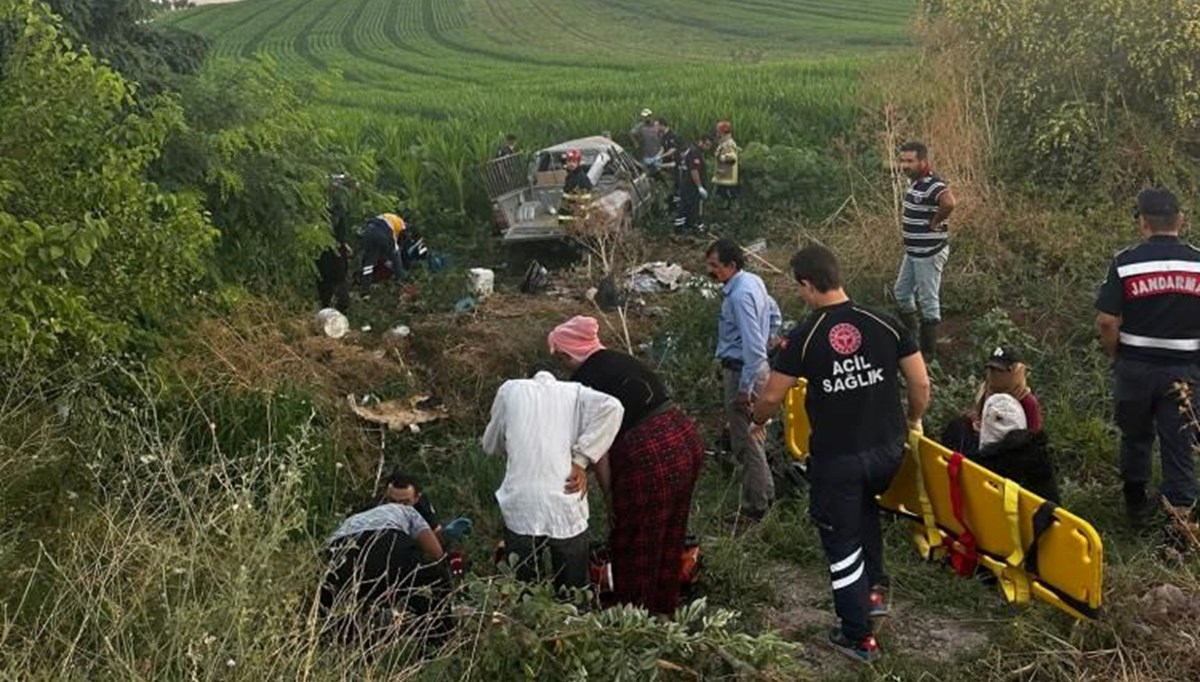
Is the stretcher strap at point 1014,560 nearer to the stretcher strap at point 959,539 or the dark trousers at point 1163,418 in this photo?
the stretcher strap at point 959,539

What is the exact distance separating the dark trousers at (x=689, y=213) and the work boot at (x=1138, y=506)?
27.5 ft

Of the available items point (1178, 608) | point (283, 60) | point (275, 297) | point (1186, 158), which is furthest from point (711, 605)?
point (283, 60)

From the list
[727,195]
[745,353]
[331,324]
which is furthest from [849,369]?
[727,195]

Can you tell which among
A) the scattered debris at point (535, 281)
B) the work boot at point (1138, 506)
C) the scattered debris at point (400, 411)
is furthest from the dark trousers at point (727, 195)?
the work boot at point (1138, 506)

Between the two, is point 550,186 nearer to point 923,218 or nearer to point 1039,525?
point 923,218

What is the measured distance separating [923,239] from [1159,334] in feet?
9.47

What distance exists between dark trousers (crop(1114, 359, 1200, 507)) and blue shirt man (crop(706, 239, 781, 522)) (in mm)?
1800

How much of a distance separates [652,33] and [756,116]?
1076 inches

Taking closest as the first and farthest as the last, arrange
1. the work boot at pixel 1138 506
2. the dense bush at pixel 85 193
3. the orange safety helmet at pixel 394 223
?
the work boot at pixel 1138 506 → the dense bush at pixel 85 193 → the orange safety helmet at pixel 394 223

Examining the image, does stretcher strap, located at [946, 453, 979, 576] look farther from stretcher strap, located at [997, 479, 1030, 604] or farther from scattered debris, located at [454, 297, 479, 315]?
scattered debris, located at [454, 297, 479, 315]

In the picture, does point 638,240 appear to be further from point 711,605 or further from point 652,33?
point 652,33

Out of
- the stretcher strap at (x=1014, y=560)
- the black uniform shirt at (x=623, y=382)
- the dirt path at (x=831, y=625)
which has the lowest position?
the dirt path at (x=831, y=625)

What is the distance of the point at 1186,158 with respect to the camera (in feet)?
39.8

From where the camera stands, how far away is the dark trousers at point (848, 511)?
4754 mm
